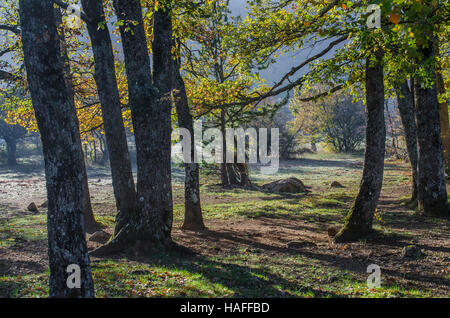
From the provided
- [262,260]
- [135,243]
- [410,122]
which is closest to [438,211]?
[410,122]

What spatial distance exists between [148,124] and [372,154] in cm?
563

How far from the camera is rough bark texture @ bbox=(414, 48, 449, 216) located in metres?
11.2

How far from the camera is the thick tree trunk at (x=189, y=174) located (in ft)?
36.3

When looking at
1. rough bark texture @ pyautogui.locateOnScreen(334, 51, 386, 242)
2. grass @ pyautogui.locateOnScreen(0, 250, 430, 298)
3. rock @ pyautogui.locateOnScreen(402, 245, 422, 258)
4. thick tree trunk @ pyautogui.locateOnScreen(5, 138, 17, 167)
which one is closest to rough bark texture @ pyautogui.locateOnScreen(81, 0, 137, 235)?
grass @ pyautogui.locateOnScreen(0, 250, 430, 298)

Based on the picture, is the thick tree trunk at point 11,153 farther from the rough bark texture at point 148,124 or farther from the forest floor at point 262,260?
the rough bark texture at point 148,124

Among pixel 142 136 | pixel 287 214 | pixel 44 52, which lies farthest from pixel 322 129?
pixel 44 52

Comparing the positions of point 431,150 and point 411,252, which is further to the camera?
point 431,150

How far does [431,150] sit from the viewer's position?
1129 centimetres

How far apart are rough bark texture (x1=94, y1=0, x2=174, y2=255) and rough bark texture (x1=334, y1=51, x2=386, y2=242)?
4.95 m

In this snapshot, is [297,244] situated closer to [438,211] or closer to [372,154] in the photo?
[372,154]

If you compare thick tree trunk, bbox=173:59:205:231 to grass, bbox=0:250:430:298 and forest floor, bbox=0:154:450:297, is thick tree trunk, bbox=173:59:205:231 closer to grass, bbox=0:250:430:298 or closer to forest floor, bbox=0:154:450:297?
forest floor, bbox=0:154:450:297

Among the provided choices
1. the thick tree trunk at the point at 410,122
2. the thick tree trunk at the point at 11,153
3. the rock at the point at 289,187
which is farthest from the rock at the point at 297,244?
the thick tree trunk at the point at 11,153

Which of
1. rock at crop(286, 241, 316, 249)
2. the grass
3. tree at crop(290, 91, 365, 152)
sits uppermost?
tree at crop(290, 91, 365, 152)
